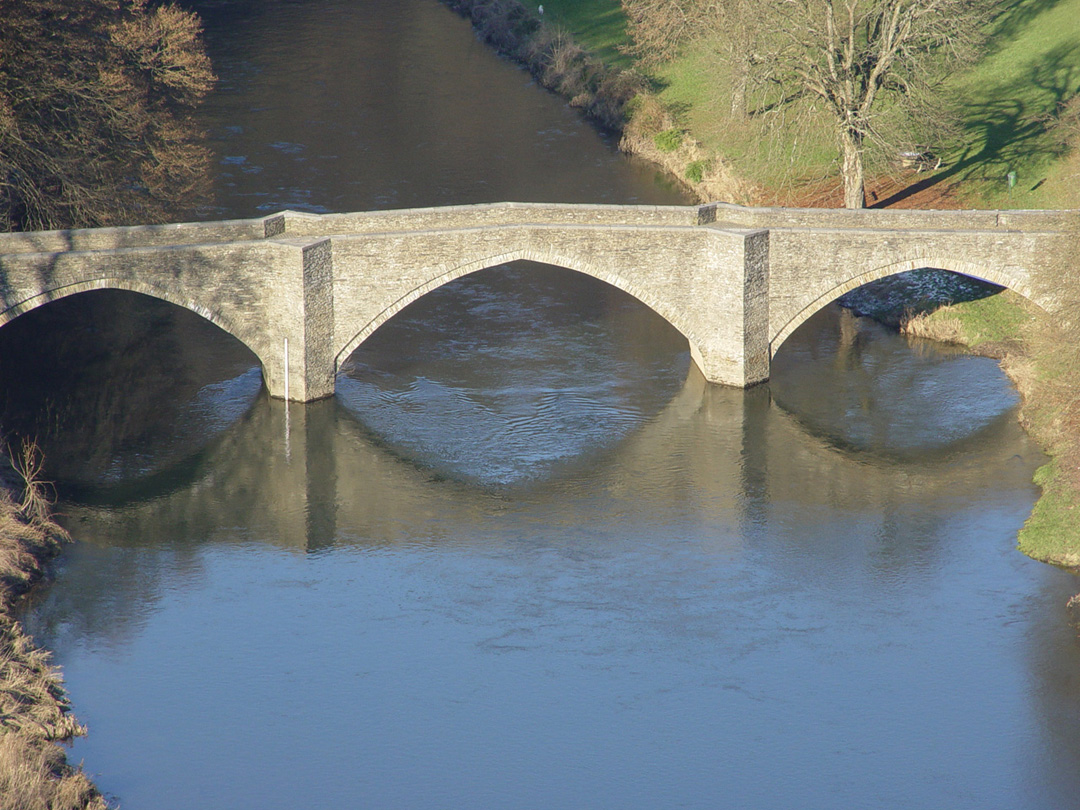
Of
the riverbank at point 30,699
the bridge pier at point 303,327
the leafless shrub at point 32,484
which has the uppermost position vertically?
the bridge pier at point 303,327

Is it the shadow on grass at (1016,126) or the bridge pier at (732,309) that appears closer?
the bridge pier at (732,309)

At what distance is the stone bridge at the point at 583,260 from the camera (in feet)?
104

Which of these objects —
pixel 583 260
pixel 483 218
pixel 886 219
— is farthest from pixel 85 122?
pixel 886 219

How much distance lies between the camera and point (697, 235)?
33.2m

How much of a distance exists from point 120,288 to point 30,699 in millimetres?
12665

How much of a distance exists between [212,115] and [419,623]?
36.0m

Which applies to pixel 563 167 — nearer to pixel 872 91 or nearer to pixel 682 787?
Answer: pixel 872 91

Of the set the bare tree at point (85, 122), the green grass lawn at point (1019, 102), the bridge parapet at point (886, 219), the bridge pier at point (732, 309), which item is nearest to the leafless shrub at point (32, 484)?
the bare tree at point (85, 122)

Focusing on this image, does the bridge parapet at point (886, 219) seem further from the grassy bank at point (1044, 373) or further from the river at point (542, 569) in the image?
the river at point (542, 569)

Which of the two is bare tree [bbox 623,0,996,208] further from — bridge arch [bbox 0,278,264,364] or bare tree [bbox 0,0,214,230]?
bridge arch [bbox 0,278,264,364]

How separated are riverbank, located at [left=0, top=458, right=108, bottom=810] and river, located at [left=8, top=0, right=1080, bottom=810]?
1.68ft

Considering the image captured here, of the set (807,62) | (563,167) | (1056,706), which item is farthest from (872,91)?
(1056,706)

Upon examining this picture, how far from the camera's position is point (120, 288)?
31062 millimetres

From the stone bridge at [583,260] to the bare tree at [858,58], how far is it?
24.1ft
